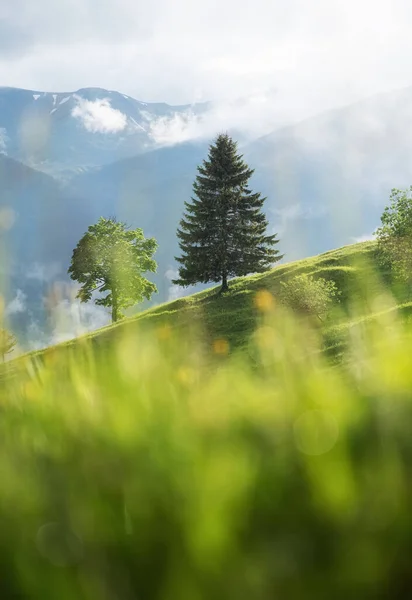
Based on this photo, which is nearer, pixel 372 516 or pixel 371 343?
pixel 372 516

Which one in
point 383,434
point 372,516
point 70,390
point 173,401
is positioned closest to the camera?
point 372,516

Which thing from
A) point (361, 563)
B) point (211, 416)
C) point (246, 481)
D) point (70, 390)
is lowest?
point (361, 563)

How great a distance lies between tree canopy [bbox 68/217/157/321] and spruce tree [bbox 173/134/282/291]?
4.62 m

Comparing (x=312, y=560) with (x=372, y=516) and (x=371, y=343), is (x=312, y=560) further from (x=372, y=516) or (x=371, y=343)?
(x=371, y=343)

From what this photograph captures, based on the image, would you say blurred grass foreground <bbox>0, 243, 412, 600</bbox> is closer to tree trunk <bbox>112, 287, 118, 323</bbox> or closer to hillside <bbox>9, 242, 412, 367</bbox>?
hillside <bbox>9, 242, 412, 367</bbox>

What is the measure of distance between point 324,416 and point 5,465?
0.88 m

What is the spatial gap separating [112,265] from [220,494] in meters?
58.2

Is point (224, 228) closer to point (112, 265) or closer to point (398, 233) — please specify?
point (112, 265)

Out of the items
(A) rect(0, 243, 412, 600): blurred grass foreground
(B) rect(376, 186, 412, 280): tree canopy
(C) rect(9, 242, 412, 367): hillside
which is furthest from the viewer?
(C) rect(9, 242, 412, 367): hillside

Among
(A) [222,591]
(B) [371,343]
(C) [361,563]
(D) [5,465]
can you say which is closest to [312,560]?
(C) [361,563]

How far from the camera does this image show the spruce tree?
179 feet

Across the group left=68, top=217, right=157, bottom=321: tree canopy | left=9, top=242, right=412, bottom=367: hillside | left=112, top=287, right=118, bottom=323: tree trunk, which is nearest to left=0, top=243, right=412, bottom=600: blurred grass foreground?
left=9, top=242, right=412, bottom=367: hillside

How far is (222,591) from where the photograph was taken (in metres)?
1.15

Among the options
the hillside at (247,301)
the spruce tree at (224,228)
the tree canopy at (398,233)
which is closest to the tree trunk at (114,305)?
the hillside at (247,301)
